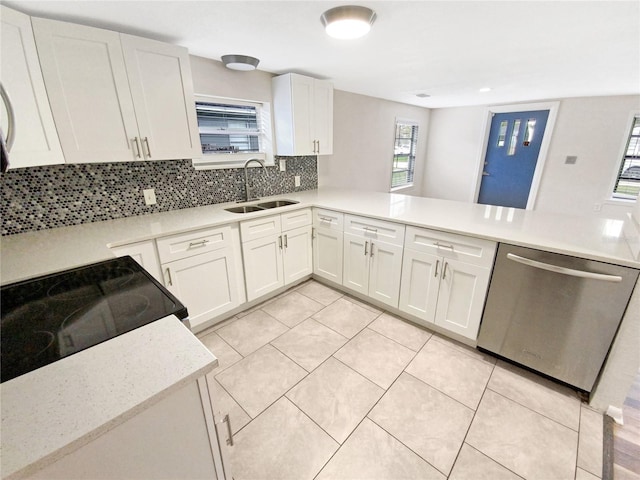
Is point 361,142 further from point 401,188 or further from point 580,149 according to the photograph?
point 580,149

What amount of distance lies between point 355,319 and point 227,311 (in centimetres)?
107

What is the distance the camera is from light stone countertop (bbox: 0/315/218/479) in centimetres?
51

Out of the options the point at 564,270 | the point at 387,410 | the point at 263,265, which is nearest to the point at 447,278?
the point at 564,270

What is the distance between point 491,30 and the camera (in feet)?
5.78

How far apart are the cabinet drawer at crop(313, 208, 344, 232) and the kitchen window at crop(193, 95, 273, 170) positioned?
0.80 metres

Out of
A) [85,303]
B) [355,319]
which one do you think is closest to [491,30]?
[355,319]

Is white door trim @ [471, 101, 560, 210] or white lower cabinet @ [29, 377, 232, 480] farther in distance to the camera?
white door trim @ [471, 101, 560, 210]

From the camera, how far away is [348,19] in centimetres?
151

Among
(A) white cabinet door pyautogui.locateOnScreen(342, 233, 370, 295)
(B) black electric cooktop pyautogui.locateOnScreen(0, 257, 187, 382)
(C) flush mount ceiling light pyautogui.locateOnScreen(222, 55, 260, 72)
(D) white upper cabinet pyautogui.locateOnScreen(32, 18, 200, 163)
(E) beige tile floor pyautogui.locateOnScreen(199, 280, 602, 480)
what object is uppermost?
(C) flush mount ceiling light pyautogui.locateOnScreen(222, 55, 260, 72)

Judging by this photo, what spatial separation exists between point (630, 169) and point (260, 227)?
5.16 metres

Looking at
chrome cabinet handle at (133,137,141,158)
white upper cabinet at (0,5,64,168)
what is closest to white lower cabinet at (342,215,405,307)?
chrome cabinet handle at (133,137,141,158)

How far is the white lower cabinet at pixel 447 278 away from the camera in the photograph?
71.6 inches

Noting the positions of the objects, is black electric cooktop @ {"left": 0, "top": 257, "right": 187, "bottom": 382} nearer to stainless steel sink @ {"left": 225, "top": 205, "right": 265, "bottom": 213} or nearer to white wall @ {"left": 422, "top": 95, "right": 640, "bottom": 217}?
stainless steel sink @ {"left": 225, "top": 205, "right": 265, "bottom": 213}

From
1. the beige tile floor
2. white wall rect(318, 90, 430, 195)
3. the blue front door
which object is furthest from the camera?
the blue front door
